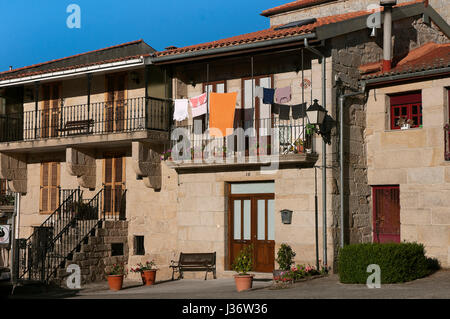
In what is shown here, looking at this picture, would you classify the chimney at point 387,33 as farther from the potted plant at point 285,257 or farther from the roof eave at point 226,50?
the potted plant at point 285,257

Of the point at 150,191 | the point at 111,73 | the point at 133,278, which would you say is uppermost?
the point at 111,73

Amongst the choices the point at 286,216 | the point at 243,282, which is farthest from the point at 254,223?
the point at 243,282

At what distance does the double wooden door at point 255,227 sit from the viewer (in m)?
17.8

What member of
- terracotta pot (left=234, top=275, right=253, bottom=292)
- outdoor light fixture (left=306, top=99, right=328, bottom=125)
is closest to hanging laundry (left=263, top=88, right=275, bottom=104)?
outdoor light fixture (left=306, top=99, right=328, bottom=125)

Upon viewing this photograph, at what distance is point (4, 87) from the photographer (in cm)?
2214

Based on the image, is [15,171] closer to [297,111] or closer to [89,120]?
[89,120]

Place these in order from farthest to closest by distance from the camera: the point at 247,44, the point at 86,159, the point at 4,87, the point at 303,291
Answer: the point at 4,87 → the point at 86,159 → the point at 247,44 → the point at 303,291

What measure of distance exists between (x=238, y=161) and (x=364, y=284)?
4996mm

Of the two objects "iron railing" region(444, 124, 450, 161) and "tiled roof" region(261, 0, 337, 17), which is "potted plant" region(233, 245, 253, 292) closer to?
"iron railing" region(444, 124, 450, 161)

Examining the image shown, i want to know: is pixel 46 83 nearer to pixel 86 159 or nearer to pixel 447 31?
pixel 86 159

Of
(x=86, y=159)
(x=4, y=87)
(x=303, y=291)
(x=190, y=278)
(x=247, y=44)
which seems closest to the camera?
(x=303, y=291)

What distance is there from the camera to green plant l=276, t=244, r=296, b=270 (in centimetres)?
1632

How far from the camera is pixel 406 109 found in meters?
17.7
